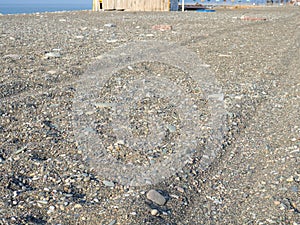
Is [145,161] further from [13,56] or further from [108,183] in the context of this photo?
[13,56]

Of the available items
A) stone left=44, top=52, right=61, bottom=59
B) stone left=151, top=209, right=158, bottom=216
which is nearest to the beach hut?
stone left=44, top=52, right=61, bottom=59

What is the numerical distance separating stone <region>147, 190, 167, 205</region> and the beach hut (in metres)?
24.1

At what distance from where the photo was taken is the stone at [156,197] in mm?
3690

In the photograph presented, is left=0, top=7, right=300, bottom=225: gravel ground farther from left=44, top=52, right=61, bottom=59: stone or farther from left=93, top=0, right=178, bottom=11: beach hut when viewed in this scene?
left=93, top=0, right=178, bottom=11: beach hut

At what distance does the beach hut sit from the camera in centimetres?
2683

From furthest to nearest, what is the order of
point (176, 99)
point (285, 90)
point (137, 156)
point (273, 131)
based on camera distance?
point (285, 90), point (176, 99), point (273, 131), point (137, 156)

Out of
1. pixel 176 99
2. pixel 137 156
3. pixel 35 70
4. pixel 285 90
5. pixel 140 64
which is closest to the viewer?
pixel 137 156

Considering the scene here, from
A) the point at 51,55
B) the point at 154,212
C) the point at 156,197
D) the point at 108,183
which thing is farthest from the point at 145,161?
the point at 51,55

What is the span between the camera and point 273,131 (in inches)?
212

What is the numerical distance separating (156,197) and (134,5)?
24704 mm

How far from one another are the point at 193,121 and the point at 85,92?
1887 millimetres

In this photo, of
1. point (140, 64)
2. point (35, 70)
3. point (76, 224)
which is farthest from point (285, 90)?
point (76, 224)

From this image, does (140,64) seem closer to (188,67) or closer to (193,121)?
(188,67)

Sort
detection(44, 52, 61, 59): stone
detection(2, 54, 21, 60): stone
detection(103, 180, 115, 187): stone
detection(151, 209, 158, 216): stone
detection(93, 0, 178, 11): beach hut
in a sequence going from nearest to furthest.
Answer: detection(151, 209, 158, 216): stone → detection(103, 180, 115, 187): stone → detection(2, 54, 21, 60): stone → detection(44, 52, 61, 59): stone → detection(93, 0, 178, 11): beach hut
